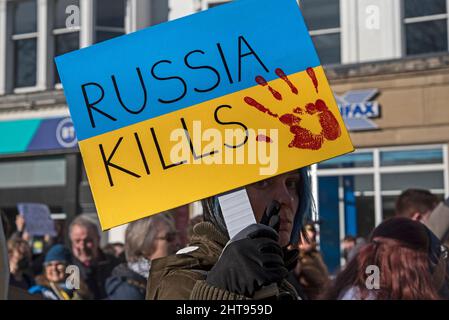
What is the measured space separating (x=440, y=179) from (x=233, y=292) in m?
9.47

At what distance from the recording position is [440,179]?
10492 mm

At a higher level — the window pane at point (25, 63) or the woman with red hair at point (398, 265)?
the window pane at point (25, 63)

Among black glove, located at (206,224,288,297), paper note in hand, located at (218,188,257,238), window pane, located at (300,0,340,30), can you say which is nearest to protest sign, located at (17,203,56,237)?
window pane, located at (300,0,340,30)

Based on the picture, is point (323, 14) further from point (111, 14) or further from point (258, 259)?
point (258, 259)

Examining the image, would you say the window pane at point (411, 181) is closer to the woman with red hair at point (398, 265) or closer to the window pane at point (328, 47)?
the window pane at point (328, 47)

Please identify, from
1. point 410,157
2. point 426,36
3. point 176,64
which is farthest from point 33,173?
point 176,64

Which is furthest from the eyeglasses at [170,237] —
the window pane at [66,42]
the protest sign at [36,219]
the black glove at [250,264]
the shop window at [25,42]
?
the shop window at [25,42]

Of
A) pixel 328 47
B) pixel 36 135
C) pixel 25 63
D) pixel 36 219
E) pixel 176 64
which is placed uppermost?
pixel 25 63

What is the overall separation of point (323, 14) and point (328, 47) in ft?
1.66

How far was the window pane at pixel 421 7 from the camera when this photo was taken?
11109 mm

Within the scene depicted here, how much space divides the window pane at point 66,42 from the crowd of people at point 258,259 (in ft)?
23.7

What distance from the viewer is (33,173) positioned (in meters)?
13.4

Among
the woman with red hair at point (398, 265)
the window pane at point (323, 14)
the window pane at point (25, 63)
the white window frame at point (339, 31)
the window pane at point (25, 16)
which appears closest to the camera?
the woman with red hair at point (398, 265)
